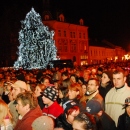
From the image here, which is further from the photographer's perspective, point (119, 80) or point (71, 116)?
point (119, 80)

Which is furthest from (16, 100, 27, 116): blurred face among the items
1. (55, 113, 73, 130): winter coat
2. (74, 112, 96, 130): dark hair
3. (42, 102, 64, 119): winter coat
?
(74, 112, 96, 130): dark hair

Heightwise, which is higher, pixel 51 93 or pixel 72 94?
pixel 51 93

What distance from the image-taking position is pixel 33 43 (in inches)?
1638

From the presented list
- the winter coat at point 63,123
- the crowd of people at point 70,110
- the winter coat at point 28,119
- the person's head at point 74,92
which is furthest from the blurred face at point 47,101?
the winter coat at point 28,119

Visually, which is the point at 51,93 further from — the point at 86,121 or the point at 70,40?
the point at 70,40

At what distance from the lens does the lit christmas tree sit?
132 feet

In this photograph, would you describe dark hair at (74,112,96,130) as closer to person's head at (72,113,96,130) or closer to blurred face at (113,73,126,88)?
person's head at (72,113,96,130)

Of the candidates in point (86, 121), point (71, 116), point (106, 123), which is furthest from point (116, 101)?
point (86, 121)

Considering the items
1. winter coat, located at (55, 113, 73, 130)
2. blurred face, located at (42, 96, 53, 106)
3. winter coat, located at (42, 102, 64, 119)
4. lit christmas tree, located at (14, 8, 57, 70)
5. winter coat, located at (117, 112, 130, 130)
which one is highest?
lit christmas tree, located at (14, 8, 57, 70)

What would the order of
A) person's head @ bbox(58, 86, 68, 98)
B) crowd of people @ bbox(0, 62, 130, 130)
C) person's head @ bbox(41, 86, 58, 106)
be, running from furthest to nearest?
1. person's head @ bbox(58, 86, 68, 98)
2. person's head @ bbox(41, 86, 58, 106)
3. crowd of people @ bbox(0, 62, 130, 130)

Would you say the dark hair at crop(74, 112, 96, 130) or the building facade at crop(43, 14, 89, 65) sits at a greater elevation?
the building facade at crop(43, 14, 89, 65)

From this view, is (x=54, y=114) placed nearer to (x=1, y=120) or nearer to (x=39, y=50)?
(x=1, y=120)

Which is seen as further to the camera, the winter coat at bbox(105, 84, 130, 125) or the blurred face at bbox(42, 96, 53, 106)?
the winter coat at bbox(105, 84, 130, 125)

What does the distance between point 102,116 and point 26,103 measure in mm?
1222
